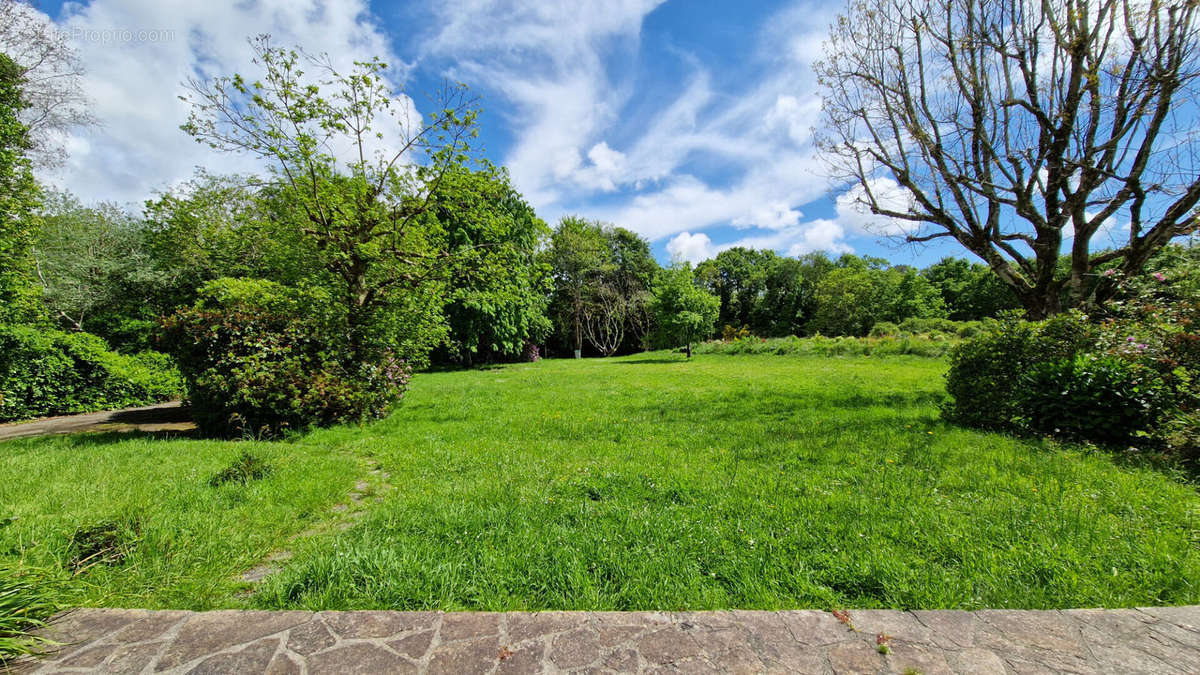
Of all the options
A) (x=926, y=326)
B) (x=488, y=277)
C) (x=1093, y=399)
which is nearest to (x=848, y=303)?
(x=926, y=326)

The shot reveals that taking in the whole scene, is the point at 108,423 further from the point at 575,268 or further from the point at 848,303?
the point at 848,303

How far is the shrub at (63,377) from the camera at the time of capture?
352 inches

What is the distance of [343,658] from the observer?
72.9 inches

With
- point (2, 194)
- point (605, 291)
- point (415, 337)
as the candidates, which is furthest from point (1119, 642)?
point (605, 291)

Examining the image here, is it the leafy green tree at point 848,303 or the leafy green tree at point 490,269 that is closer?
the leafy green tree at point 490,269

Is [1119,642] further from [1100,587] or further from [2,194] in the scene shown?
[2,194]

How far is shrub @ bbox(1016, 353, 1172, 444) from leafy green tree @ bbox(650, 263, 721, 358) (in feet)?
51.1

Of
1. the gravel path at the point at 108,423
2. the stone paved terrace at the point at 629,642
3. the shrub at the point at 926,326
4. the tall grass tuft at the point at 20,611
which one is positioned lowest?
the gravel path at the point at 108,423

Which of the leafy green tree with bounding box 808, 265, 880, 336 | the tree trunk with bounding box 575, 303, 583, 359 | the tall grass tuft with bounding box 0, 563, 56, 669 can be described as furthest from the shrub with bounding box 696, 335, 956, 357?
the tall grass tuft with bounding box 0, 563, 56, 669

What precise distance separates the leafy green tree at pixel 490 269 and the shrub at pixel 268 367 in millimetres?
2596

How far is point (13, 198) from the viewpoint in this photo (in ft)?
30.3

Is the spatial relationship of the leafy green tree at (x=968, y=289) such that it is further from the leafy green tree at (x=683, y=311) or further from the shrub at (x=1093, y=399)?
the shrub at (x=1093, y=399)

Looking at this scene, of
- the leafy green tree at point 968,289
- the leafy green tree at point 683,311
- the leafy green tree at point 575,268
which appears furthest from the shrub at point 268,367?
the leafy green tree at point 968,289

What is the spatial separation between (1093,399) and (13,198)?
67.0 ft
